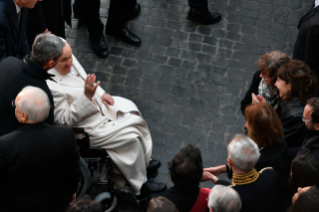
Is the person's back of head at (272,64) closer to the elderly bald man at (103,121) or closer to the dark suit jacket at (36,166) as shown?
the elderly bald man at (103,121)

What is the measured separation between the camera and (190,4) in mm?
7730

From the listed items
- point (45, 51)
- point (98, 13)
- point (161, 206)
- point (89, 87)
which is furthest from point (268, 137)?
point (98, 13)

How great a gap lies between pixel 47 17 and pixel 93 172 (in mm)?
2612

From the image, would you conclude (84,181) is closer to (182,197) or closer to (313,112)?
(182,197)

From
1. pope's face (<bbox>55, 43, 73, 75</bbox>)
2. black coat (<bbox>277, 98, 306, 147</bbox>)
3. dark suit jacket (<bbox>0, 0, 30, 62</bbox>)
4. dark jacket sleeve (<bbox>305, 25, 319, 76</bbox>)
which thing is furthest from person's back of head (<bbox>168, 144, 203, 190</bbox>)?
dark jacket sleeve (<bbox>305, 25, 319, 76</bbox>)

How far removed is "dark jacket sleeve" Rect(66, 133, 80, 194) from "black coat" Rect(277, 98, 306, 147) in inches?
94.3

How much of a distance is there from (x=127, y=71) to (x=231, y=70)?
5.89ft

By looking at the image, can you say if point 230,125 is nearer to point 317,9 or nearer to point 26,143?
point 317,9

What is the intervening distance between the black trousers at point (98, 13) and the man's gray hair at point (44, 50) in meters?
2.80

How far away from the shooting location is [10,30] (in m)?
5.10

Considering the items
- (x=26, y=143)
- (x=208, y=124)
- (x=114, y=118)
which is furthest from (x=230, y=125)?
(x=26, y=143)

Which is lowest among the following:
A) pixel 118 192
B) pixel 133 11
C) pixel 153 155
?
pixel 118 192

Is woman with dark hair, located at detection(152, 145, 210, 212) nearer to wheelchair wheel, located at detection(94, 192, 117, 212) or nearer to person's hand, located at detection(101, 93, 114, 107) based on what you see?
wheelchair wheel, located at detection(94, 192, 117, 212)

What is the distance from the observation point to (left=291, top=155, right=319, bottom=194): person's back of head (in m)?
3.88
